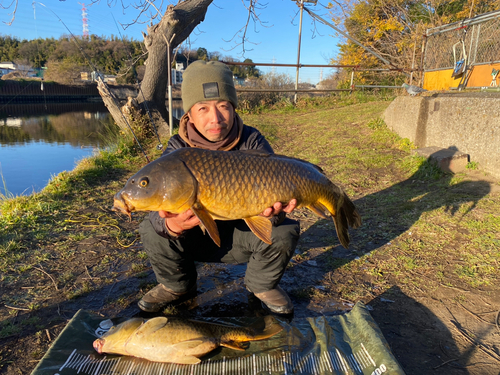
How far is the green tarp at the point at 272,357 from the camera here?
1436 millimetres

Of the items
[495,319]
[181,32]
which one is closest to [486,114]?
[495,319]

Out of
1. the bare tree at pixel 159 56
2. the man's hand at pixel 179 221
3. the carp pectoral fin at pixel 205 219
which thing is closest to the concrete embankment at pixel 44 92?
the bare tree at pixel 159 56

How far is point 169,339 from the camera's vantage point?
5.01ft

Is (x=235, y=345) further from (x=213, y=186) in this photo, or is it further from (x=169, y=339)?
(x=213, y=186)

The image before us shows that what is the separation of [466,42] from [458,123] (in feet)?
8.76

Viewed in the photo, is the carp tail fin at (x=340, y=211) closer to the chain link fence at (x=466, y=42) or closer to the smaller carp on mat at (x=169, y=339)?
the smaller carp on mat at (x=169, y=339)

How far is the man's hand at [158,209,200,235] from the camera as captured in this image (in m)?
1.68

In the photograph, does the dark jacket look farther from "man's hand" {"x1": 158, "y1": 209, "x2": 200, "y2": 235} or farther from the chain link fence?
the chain link fence

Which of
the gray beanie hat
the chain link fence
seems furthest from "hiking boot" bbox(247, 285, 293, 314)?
the chain link fence

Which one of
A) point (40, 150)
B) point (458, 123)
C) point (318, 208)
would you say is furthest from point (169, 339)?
point (40, 150)

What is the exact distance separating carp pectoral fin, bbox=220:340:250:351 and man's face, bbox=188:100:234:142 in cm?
113

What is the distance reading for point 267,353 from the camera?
1552 millimetres

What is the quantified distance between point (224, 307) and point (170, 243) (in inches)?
23.0

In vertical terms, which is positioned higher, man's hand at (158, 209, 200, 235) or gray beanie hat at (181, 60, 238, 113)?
gray beanie hat at (181, 60, 238, 113)
